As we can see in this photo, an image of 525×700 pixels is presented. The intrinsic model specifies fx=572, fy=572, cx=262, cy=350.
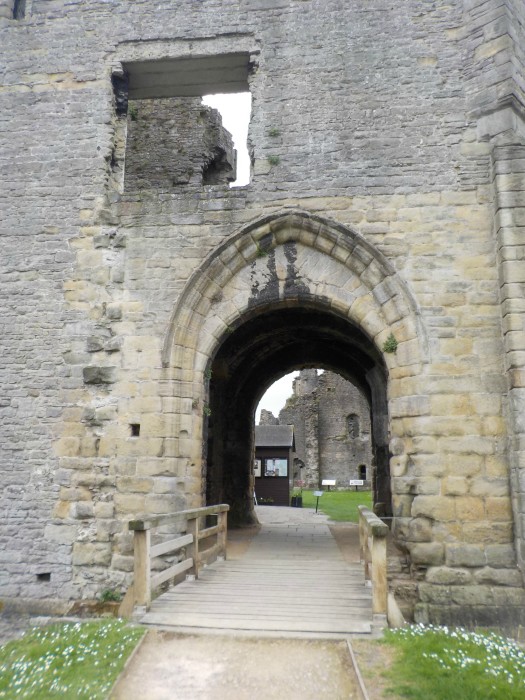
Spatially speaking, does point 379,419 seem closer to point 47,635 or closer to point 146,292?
point 146,292

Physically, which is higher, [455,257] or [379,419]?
[455,257]

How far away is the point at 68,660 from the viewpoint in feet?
14.0

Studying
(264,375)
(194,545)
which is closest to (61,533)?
(194,545)

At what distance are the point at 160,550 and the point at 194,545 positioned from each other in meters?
0.99

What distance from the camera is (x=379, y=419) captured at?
10234 mm

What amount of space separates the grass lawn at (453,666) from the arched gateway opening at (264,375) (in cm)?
501

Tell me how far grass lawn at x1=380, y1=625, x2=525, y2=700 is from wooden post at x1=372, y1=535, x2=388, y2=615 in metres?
0.23

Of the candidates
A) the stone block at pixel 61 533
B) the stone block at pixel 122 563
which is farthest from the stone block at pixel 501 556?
the stone block at pixel 61 533

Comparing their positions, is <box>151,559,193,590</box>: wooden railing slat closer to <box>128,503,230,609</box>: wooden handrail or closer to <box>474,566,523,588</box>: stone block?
<box>128,503,230,609</box>: wooden handrail

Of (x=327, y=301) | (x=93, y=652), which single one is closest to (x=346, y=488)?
(x=327, y=301)

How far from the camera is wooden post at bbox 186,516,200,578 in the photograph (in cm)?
627

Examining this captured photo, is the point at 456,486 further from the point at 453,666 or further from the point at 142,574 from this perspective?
the point at 142,574

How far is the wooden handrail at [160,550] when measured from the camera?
16.7ft

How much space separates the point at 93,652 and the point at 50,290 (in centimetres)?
446
